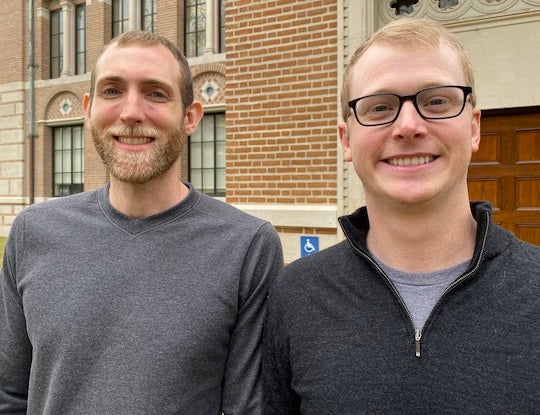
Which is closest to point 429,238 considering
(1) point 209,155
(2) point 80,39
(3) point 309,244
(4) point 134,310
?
(4) point 134,310

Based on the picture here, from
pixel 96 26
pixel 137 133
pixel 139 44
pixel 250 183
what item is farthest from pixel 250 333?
pixel 96 26

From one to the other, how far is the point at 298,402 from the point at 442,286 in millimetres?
533

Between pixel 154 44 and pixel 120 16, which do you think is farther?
pixel 120 16

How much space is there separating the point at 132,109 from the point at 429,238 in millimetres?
996

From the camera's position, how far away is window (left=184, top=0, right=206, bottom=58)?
15867 millimetres

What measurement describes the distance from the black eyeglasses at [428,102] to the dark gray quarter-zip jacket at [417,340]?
29cm

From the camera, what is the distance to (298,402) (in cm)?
147

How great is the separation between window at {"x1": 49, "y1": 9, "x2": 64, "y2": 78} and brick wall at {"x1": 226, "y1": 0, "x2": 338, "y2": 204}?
49.1 feet

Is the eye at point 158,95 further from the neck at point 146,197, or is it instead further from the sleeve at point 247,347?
the sleeve at point 247,347

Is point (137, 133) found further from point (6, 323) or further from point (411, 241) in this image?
point (411, 241)

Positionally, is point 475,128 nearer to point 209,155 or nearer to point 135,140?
point 135,140

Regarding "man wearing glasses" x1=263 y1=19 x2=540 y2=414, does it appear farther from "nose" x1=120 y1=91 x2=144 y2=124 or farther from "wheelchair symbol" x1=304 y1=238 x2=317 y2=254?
"wheelchair symbol" x1=304 y1=238 x2=317 y2=254

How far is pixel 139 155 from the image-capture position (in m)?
1.68

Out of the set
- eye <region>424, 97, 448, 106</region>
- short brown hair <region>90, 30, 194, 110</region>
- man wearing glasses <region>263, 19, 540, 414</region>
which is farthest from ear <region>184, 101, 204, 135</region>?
eye <region>424, 97, 448, 106</region>
